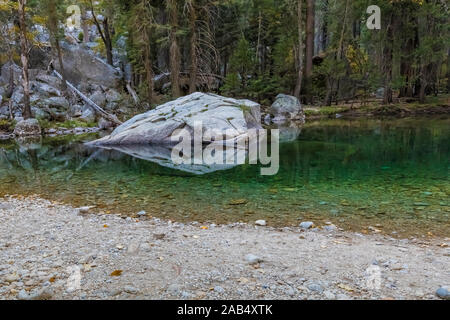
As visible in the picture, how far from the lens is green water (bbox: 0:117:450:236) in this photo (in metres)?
4.67

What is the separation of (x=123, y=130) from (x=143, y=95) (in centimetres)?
877

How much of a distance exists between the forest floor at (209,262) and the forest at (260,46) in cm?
1711

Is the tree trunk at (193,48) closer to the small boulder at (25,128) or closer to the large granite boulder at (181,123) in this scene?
the large granite boulder at (181,123)

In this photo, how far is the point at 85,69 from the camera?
2477cm

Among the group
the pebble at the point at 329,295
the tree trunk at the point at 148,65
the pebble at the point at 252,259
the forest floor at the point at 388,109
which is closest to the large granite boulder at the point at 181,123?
the tree trunk at the point at 148,65

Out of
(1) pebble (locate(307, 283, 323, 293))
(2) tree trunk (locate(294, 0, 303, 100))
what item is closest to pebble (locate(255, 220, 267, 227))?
(1) pebble (locate(307, 283, 323, 293))

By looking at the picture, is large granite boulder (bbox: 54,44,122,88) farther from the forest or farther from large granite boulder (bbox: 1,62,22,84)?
large granite boulder (bbox: 1,62,22,84)

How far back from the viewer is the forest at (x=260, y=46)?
782 inches

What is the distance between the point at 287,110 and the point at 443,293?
1978 centimetres

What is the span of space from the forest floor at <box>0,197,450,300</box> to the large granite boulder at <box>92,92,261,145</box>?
8325mm

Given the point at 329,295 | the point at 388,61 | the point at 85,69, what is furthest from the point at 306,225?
the point at 85,69

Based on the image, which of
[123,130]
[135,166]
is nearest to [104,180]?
[135,166]

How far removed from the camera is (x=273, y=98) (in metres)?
25.3
